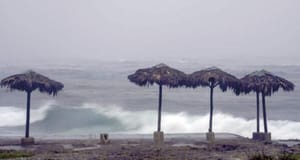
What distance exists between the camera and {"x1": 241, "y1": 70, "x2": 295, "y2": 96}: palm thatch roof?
23266mm

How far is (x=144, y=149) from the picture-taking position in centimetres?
2053

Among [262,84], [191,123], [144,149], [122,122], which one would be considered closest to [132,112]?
[122,122]

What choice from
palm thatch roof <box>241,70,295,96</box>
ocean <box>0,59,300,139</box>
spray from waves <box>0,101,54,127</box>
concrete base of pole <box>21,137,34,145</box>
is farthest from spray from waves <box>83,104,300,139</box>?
concrete base of pole <box>21,137,34,145</box>

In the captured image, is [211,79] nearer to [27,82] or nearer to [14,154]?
[27,82]

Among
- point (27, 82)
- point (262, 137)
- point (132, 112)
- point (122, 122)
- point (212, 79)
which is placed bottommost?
point (262, 137)

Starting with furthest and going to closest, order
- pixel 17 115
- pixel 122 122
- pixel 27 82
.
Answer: pixel 17 115, pixel 122 122, pixel 27 82

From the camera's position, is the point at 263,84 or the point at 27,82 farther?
the point at 263,84

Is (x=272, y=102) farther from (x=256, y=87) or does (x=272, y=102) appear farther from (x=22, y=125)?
(x=256, y=87)

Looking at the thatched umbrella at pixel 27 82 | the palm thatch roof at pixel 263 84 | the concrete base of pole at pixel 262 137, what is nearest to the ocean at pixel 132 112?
the thatched umbrella at pixel 27 82

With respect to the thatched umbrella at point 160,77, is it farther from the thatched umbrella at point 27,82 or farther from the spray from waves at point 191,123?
the spray from waves at point 191,123

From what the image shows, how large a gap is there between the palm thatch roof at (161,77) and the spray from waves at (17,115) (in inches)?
638

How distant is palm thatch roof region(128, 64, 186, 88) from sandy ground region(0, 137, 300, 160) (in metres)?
2.12

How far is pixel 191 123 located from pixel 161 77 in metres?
18.5

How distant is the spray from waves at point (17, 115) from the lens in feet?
128
